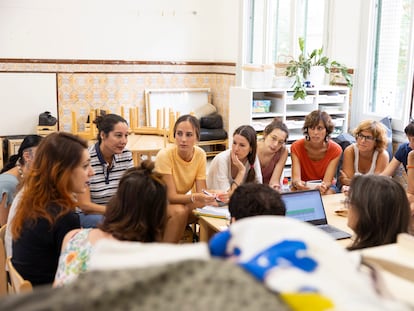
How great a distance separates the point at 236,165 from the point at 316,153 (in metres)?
0.75

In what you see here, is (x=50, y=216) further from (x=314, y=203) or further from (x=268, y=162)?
(x=268, y=162)

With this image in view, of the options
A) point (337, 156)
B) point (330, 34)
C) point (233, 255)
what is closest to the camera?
point (233, 255)

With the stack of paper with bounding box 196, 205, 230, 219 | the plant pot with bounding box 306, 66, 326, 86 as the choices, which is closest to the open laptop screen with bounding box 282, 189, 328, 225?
the stack of paper with bounding box 196, 205, 230, 219

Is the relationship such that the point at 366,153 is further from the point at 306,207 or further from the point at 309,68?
the point at 309,68

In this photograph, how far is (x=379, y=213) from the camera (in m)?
1.89

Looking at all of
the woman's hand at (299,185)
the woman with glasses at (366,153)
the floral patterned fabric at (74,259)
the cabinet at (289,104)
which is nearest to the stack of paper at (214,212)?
the woman's hand at (299,185)

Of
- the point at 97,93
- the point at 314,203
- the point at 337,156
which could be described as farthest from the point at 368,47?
the point at 97,93

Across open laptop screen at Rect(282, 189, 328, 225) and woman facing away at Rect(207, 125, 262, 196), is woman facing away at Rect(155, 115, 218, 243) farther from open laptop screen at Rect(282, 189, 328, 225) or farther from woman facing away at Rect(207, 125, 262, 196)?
open laptop screen at Rect(282, 189, 328, 225)

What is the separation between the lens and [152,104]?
753 centimetres

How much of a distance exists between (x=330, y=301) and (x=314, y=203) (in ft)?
6.68

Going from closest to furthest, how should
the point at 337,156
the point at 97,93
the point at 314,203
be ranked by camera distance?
1. the point at 314,203
2. the point at 337,156
3. the point at 97,93

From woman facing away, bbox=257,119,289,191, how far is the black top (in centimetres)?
196

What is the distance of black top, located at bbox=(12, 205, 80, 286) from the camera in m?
2.09

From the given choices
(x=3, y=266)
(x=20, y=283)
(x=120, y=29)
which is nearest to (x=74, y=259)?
(x=20, y=283)
